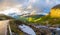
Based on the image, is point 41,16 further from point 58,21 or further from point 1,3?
point 1,3

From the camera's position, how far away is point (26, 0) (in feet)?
4.39

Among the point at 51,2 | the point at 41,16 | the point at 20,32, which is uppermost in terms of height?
the point at 51,2

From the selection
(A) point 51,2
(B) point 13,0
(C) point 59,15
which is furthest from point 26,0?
(C) point 59,15

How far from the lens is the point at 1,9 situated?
1.35 m

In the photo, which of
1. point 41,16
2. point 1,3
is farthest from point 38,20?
point 1,3

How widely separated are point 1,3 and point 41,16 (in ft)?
1.28

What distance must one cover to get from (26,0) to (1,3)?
0.77 feet

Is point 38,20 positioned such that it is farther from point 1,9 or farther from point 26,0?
point 1,9

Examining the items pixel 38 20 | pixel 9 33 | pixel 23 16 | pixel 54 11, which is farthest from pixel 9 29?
pixel 54 11

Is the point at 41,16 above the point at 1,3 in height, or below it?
below

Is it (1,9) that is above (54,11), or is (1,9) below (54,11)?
above

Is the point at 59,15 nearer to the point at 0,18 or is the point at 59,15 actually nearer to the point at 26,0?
the point at 26,0

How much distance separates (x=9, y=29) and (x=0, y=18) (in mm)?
136

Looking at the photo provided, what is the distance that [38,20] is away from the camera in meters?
1.33
